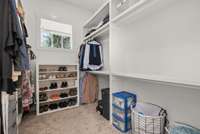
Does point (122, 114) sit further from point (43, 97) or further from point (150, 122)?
point (43, 97)

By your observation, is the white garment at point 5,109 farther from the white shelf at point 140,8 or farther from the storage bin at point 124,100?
the white shelf at point 140,8

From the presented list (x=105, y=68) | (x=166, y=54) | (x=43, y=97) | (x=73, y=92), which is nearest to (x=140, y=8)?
(x=166, y=54)

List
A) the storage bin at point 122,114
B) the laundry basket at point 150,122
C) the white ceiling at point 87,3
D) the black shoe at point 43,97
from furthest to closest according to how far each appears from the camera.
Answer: the white ceiling at point 87,3 < the black shoe at point 43,97 < the storage bin at point 122,114 < the laundry basket at point 150,122

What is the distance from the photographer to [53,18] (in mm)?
2576

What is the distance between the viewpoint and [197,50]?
42.3 inches

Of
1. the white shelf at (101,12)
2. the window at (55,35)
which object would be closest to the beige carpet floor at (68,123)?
the window at (55,35)

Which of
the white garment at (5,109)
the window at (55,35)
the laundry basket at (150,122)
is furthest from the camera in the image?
the window at (55,35)

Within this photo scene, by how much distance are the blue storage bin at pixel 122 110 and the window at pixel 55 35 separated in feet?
5.80

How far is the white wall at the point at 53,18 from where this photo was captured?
7.76 feet

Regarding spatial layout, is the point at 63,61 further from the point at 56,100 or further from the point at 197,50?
the point at 197,50

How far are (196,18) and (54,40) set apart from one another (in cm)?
249

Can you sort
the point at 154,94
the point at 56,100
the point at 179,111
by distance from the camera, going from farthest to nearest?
1. the point at 56,100
2. the point at 154,94
3. the point at 179,111

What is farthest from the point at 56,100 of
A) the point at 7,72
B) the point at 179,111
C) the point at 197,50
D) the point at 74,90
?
the point at 197,50

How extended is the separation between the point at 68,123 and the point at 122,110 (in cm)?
88
